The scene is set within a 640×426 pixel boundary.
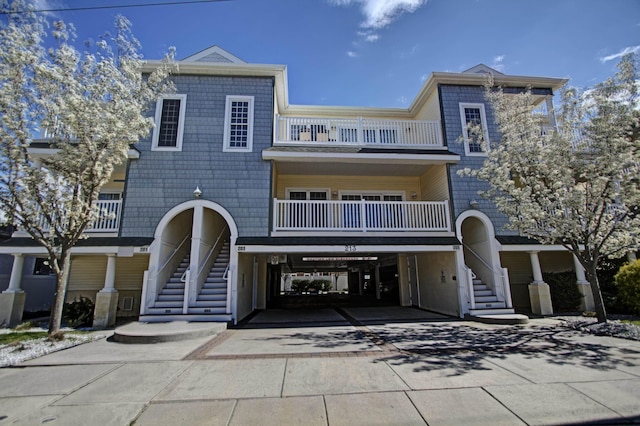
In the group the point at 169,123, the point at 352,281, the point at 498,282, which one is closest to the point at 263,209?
the point at 169,123

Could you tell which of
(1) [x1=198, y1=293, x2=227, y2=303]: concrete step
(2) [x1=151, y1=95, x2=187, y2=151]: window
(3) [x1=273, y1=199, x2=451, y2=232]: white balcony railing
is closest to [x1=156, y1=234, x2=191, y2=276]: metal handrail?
(1) [x1=198, y1=293, x2=227, y2=303]: concrete step

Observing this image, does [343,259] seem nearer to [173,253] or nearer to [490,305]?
[490,305]

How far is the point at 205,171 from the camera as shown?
10906mm

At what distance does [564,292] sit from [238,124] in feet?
45.2

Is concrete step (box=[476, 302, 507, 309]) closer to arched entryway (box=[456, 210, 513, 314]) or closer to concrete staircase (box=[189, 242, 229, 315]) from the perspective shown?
arched entryway (box=[456, 210, 513, 314])

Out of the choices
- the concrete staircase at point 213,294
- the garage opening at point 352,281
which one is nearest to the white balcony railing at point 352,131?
the garage opening at point 352,281

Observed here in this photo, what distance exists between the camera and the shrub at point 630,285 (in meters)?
9.63

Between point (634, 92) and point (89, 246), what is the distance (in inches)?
629

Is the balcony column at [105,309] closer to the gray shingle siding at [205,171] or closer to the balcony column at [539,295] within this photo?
the gray shingle siding at [205,171]

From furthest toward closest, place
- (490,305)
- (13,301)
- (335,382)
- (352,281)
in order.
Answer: (352,281)
(490,305)
(13,301)
(335,382)

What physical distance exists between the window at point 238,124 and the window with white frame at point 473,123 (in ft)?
26.7

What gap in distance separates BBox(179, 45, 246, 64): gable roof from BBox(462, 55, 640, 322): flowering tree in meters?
10.2

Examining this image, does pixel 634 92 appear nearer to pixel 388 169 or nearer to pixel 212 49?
pixel 388 169

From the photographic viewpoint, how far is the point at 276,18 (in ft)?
29.3
